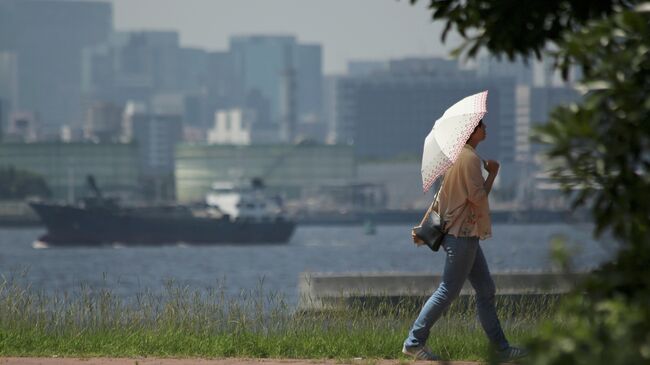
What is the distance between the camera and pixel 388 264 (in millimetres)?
71062

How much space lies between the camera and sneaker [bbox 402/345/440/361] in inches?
375

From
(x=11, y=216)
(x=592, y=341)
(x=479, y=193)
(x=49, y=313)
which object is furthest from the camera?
(x=11, y=216)

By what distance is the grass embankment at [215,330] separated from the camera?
10000 mm

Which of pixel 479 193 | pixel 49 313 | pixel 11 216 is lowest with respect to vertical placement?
pixel 11 216

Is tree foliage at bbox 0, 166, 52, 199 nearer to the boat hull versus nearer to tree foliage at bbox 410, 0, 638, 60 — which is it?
the boat hull

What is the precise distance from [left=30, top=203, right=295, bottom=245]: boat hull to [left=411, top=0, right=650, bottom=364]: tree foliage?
97864mm

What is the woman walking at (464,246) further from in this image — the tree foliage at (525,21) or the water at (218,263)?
the water at (218,263)

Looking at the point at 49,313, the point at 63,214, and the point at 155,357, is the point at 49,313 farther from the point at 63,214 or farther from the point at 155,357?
the point at 63,214

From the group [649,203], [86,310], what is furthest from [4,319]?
[649,203]

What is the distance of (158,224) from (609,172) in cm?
10255

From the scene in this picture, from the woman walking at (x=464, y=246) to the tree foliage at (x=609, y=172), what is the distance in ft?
12.1

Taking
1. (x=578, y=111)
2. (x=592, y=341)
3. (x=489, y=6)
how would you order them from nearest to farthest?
1. (x=592, y=341)
2. (x=578, y=111)
3. (x=489, y=6)

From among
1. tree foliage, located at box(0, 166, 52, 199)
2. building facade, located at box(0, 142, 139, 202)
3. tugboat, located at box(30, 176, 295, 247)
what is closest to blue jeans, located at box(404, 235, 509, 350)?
tugboat, located at box(30, 176, 295, 247)

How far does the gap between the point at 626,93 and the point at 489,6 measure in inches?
49.0
